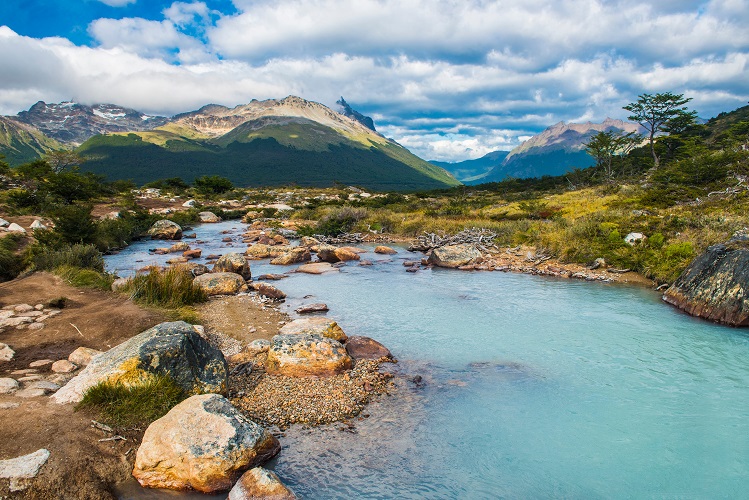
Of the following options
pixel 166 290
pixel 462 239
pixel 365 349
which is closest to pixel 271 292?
pixel 166 290

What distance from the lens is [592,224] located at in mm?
21625

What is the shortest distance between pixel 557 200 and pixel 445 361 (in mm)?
31334

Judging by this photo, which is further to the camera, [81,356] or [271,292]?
[271,292]

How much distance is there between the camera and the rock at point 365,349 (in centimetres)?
961

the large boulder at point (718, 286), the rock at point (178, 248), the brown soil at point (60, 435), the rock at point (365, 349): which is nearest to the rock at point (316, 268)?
the rock at point (178, 248)

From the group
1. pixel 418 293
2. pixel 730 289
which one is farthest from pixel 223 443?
pixel 730 289

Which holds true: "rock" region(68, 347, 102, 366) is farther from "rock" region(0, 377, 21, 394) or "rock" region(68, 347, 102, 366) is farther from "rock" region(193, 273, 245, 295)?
"rock" region(193, 273, 245, 295)

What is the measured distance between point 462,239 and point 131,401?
69.2 feet

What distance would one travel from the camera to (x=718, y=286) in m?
12.1

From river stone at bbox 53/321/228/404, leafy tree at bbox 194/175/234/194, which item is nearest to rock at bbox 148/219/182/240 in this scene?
river stone at bbox 53/321/228/404

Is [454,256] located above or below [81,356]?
above

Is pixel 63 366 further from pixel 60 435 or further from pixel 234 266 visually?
pixel 234 266

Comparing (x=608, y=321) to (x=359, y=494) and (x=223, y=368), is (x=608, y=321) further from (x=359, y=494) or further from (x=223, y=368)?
(x=223, y=368)

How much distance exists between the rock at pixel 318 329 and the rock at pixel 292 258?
448 inches
